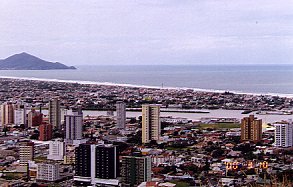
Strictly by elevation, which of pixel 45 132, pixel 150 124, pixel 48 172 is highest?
pixel 150 124

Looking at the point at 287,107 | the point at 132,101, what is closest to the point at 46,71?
the point at 132,101

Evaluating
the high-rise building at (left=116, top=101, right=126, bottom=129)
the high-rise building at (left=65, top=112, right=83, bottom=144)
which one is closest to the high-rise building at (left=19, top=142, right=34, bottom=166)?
the high-rise building at (left=65, top=112, right=83, bottom=144)

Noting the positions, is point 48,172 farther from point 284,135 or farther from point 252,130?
point 252,130

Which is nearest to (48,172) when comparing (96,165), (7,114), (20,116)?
(96,165)

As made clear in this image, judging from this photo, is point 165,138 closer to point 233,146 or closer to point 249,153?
point 233,146

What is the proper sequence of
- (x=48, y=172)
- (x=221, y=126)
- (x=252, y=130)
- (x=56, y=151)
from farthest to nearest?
(x=221, y=126) < (x=252, y=130) < (x=56, y=151) < (x=48, y=172)

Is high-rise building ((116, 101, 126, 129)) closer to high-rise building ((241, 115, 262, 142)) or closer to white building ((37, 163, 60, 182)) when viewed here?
high-rise building ((241, 115, 262, 142))
